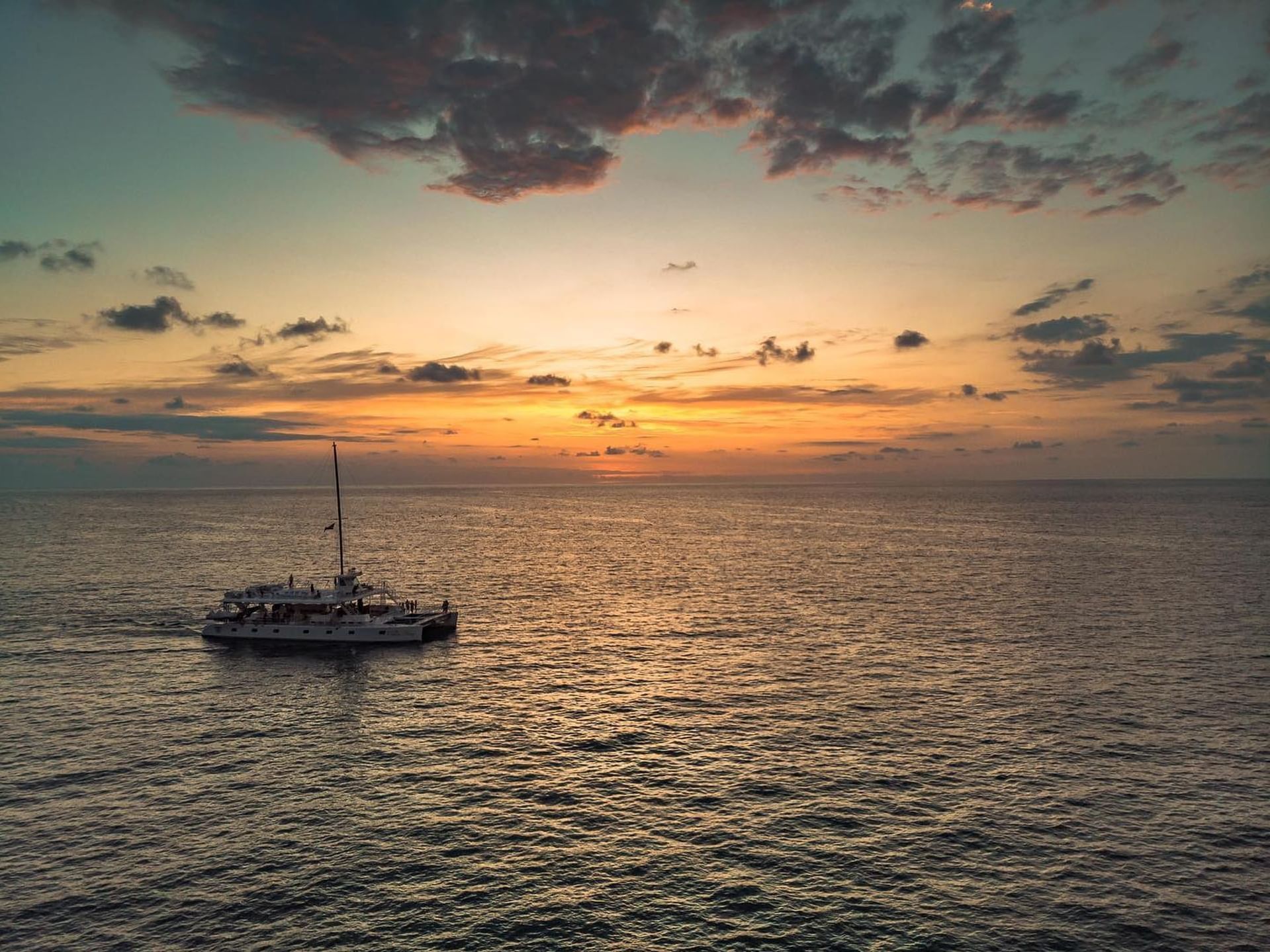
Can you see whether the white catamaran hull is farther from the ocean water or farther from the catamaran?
the ocean water

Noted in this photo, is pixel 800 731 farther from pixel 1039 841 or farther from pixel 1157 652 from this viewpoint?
pixel 1157 652

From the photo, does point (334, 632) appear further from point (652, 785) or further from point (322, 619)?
point (652, 785)

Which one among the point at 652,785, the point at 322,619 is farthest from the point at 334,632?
the point at 652,785

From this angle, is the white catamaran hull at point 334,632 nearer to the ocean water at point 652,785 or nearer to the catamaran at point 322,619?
the catamaran at point 322,619

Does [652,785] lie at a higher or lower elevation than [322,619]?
lower

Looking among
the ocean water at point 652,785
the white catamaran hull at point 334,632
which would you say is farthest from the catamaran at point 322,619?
the ocean water at point 652,785
